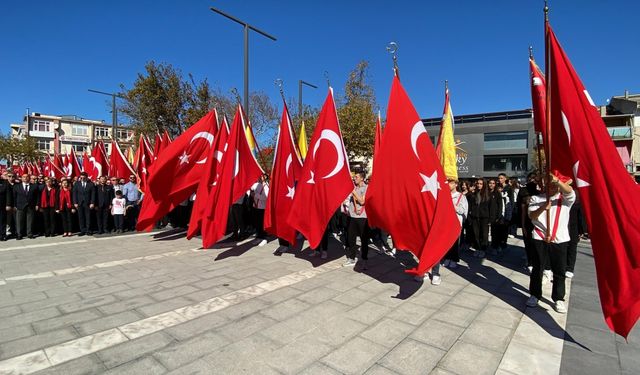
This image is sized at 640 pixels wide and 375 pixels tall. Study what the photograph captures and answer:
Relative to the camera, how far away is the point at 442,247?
185 inches

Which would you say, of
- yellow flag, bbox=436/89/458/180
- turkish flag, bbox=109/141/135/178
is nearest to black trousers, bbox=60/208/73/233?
turkish flag, bbox=109/141/135/178

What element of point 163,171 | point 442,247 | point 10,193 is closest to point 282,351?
point 442,247

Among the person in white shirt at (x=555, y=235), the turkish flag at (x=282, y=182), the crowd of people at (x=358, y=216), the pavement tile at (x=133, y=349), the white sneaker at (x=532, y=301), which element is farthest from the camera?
the turkish flag at (x=282, y=182)

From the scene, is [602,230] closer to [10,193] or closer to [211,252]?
[211,252]

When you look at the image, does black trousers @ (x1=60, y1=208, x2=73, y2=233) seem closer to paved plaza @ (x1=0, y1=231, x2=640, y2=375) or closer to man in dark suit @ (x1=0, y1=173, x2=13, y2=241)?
man in dark suit @ (x1=0, y1=173, x2=13, y2=241)

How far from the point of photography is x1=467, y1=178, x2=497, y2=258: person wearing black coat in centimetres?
818

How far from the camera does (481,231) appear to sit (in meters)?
8.34

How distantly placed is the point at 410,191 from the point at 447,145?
Result: 10.8ft

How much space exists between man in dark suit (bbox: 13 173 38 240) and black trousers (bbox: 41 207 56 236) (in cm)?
29

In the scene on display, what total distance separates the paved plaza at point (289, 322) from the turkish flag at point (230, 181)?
81 cm

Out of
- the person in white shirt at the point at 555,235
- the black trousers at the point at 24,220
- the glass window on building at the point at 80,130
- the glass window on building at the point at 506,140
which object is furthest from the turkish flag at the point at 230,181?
the glass window on building at the point at 80,130

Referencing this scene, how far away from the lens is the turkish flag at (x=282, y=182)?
24.1ft

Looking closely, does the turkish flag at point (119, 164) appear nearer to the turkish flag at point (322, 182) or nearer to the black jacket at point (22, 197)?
the black jacket at point (22, 197)

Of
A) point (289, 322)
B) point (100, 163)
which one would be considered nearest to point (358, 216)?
point (289, 322)
